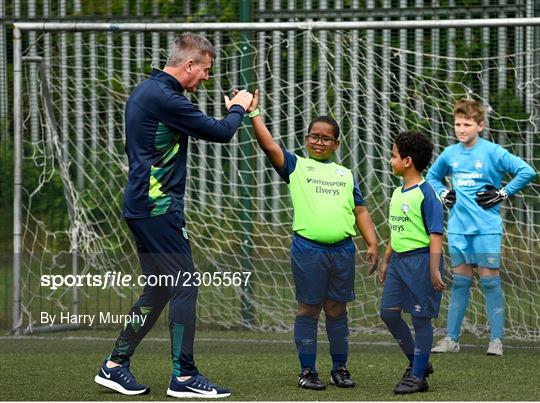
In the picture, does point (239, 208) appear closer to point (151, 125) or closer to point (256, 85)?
point (256, 85)

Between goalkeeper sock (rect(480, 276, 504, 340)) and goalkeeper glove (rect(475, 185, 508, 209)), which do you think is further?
goalkeeper sock (rect(480, 276, 504, 340))

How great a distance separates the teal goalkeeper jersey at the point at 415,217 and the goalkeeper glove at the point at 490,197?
120 cm

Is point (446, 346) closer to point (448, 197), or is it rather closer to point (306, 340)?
point (448, 197)

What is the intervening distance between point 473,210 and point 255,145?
224 cm

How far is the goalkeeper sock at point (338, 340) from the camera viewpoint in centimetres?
604

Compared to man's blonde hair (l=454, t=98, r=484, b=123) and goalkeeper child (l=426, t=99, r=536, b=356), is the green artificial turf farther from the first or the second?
man's blonde hair (l=454, t=98, r=484, b=123)

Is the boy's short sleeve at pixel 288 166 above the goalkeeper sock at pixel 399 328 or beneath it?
above

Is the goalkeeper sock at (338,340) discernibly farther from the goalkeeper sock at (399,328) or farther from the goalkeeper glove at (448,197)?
the goalkeeper glove at (448,197)

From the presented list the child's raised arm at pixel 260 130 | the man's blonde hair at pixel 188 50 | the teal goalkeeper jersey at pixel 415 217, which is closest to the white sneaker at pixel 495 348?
the teal goalkeeper jersey at pixel 415 217

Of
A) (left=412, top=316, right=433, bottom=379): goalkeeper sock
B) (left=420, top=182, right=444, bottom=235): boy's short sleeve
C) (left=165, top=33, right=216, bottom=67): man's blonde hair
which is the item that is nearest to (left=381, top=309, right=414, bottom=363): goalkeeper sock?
(left=412, top=316, right=433, bottom=379): goalkeeper sock

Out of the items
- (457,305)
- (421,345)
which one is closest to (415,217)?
(421,345)

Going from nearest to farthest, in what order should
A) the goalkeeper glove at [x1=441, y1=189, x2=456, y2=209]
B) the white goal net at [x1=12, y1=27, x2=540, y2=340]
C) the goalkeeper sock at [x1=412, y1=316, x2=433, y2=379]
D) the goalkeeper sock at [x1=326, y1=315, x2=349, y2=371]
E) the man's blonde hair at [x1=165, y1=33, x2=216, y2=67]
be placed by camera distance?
1. the man's blonde hair at [x1=165, y1=33, x2=216, y2=67]
2. the goalkeeper sock at [x1=412, y1=316, x2=433, y2=379]
3. the goalkeeper sock at [x1=326, y1=315, x2=349, y2=371]
4. the goalkeeper glove at [x1=441, y1=189, x2=456, y2=209]
5. the white goal net at [x1=12, y1=27, x2=540, y2=340]

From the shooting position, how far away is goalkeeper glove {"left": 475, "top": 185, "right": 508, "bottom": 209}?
7.11m

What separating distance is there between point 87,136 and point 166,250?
4002 mm
